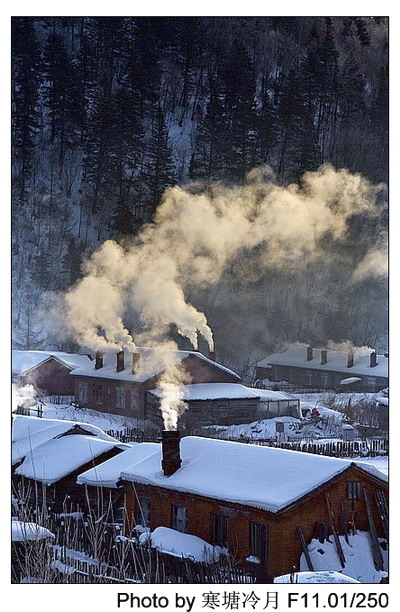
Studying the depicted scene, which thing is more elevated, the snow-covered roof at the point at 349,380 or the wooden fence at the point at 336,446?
the snow-covered roof at the point at 349,380

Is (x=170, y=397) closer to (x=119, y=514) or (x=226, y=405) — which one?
(x=226, y=405)

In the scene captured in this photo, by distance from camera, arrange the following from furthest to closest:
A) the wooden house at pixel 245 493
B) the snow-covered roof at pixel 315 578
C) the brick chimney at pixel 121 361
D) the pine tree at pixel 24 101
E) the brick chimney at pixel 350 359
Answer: the brick chimney at pixel 121 361 → the brick chimney at pixel 350 359 → the pine tree at pixel 24 101 → the wooden house at pixel 245 493 → the snow-covered roof at pixel 315 578

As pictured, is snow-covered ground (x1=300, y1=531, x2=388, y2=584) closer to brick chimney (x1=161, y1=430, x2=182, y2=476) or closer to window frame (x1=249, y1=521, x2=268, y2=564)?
window frame (x1=249, y1=521, x2=268, y2=564)

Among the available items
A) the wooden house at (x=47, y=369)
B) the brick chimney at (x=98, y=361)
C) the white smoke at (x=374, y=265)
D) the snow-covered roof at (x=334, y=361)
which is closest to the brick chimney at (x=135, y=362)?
the brick chimney at (x=98, y=361)

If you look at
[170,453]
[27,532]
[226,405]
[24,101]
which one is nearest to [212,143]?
[24,101]

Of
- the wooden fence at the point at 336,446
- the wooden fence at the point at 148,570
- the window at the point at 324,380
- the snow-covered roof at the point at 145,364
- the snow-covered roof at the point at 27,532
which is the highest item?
the snow-covered roof at the point at 145,364

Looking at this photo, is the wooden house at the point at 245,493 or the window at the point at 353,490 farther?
the window at the point at 353,490

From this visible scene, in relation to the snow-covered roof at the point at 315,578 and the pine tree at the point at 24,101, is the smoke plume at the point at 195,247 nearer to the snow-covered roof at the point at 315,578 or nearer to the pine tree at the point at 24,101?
the pine tree at the point at 24,101
